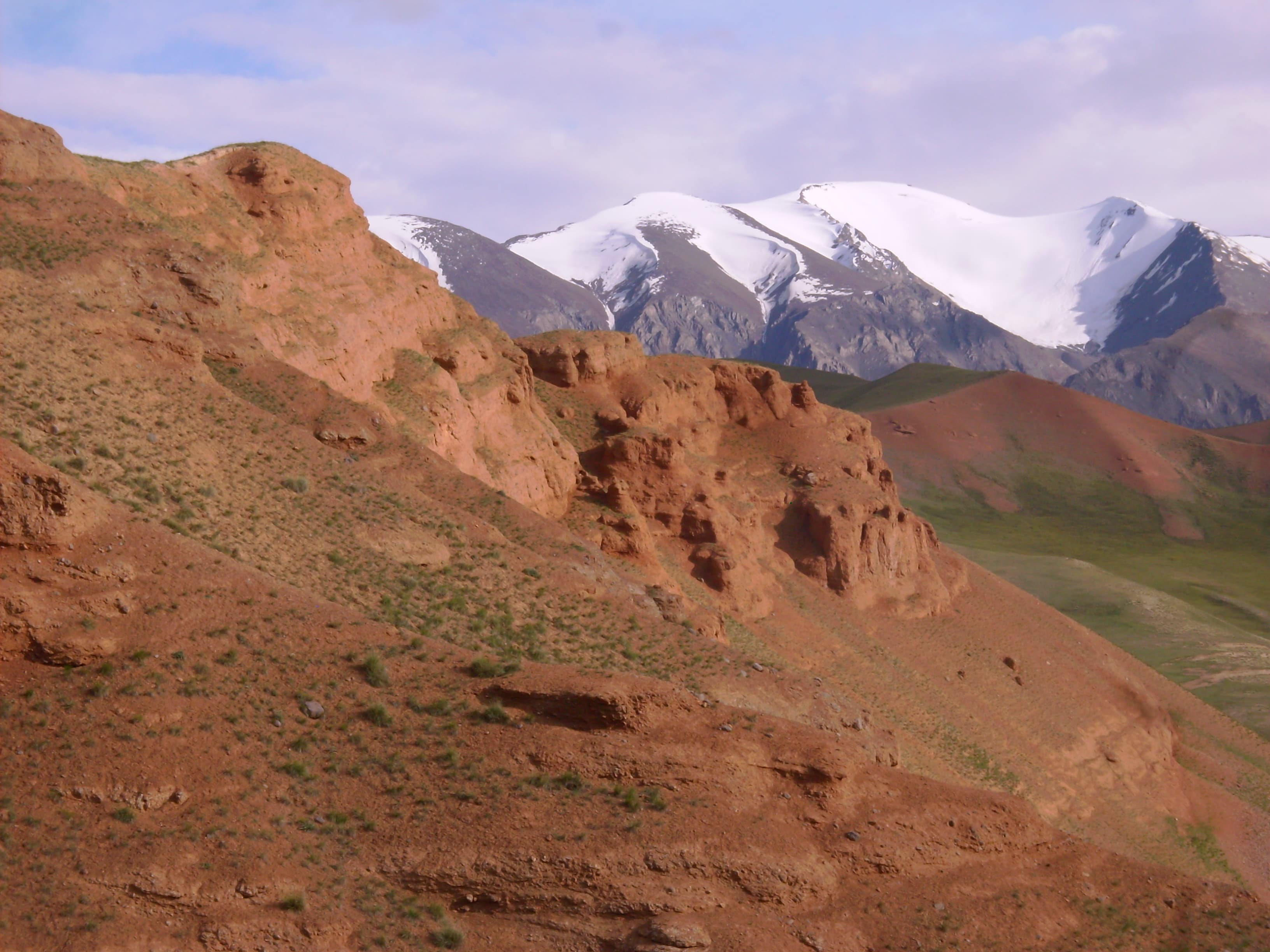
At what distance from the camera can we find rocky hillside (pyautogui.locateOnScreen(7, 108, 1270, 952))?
20266 millimetres

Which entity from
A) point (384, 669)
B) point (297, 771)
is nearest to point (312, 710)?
point (297, 771)

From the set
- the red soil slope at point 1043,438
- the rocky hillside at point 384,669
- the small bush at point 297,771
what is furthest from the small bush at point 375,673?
the red soil slope at point 1043,438

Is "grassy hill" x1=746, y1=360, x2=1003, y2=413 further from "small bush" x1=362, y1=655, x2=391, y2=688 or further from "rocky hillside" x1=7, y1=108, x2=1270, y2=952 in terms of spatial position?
"small bush" x1=362, y1=655, x2=391, y2=688

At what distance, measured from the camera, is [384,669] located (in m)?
24.1

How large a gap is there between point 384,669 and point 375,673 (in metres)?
0.27

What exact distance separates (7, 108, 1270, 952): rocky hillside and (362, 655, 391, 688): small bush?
7cm

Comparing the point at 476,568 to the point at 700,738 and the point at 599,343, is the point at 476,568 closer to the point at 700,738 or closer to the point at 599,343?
the point at 700,738

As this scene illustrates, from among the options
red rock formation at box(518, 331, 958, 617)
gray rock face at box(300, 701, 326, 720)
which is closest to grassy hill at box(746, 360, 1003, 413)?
red rock formation at box(518, 331, 958, 617)

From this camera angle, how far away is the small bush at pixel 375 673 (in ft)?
78.3

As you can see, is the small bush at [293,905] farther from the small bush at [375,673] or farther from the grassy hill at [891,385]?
the grassy hill at [891,385]

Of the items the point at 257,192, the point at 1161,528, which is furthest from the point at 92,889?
the point at 1161,528

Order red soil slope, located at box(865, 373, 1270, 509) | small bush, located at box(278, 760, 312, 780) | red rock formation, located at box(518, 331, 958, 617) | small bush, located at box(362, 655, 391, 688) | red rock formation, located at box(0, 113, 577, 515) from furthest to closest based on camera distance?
red soil slope, located at box(865, 373, 1270, 509) < red rock formation, located at box(518, 331, 958, 617) < red rock formation, located at box(0, 113, 577, 515) < small bush, located at box(362, 655, 391, 688) < small bush, located at box(278, 760, 312, 780)

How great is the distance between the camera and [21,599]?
21.4m

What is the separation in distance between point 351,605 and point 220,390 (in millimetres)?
8090
